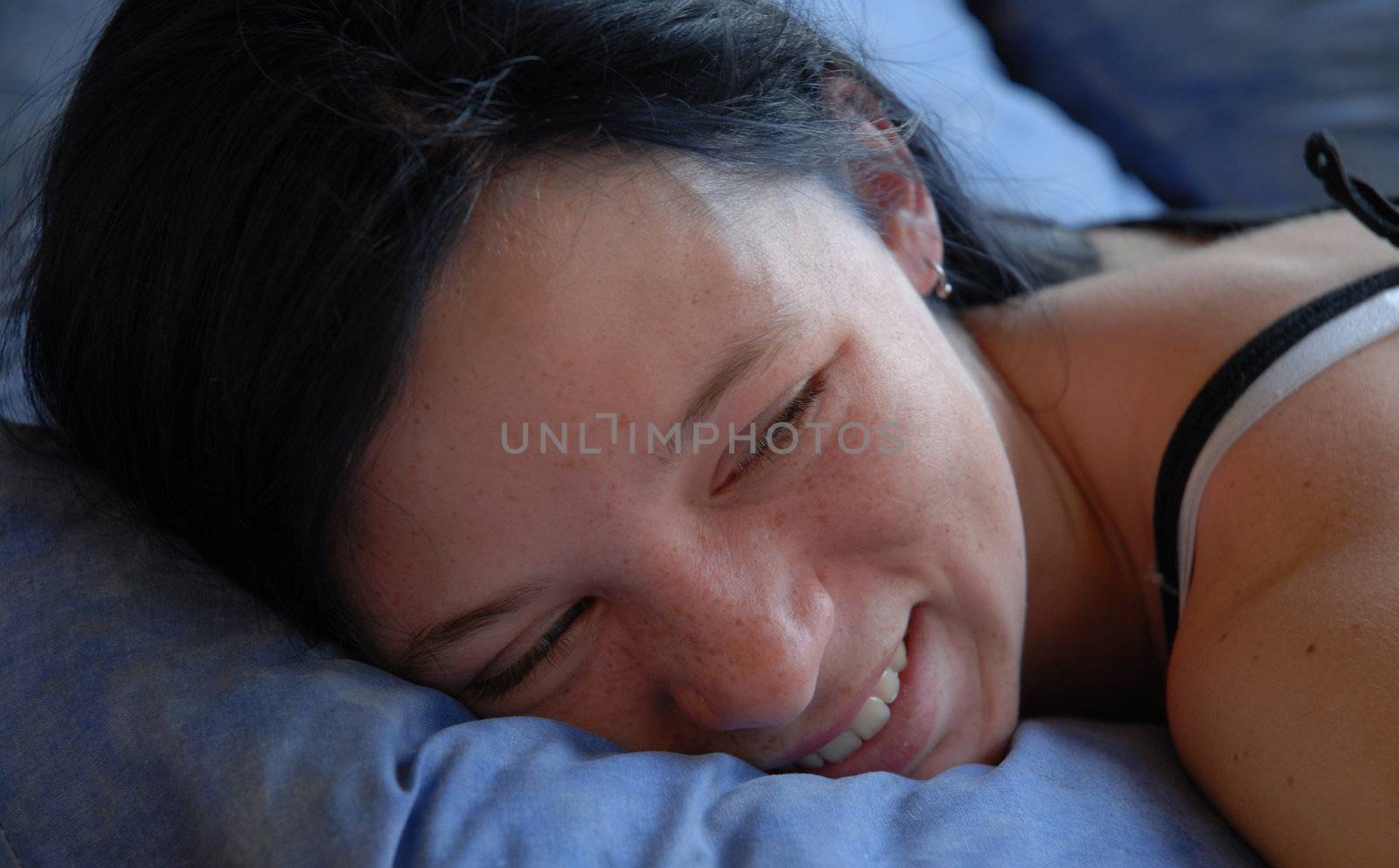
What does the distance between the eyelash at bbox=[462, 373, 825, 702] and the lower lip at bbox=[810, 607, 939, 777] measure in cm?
17

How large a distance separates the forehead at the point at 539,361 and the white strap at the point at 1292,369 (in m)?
0.36

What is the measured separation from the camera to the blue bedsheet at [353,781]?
0.55 metres

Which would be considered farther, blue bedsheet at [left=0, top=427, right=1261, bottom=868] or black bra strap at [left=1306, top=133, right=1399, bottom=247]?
black bra strap at [left=1306, top=133, right=1399, bottom=247]

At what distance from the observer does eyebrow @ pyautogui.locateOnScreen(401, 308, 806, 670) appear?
64 centimetres

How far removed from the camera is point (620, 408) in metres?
0.62

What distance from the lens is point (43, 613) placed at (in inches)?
26.4

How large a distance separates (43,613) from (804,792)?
18.7 inches

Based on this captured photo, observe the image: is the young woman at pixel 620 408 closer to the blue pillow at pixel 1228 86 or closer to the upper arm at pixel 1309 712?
the upper arm at pixel 1309 712

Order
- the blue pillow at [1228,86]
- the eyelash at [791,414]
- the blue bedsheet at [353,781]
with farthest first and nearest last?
the blue pillow at [1228,86] → the eyelash at [791,414] → the blue bedsheet at [353,781]

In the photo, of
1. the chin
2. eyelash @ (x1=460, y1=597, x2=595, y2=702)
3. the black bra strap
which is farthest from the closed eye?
the black bra strap

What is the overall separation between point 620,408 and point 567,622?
0.51 ft

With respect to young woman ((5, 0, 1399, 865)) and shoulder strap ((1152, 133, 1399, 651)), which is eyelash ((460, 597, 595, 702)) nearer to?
young woman ((5, 0, 1399, 865))

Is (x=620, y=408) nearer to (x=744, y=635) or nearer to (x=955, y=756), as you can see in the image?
(x=744, y=635)

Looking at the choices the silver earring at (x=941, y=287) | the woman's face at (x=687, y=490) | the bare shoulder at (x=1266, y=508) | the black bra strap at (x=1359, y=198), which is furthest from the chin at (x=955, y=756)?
the black bra strap at (x=1359, y=198)
